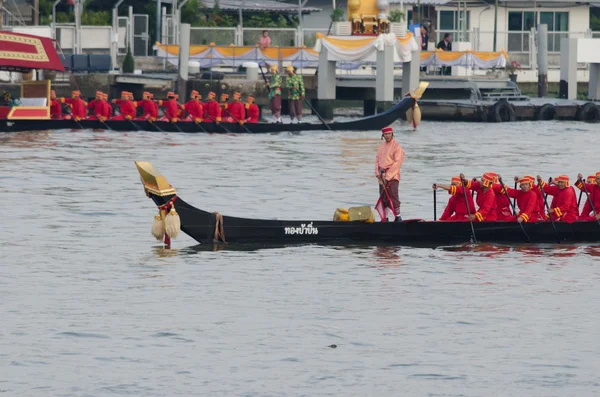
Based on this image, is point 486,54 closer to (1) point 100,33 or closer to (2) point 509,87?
(2) point 509,87

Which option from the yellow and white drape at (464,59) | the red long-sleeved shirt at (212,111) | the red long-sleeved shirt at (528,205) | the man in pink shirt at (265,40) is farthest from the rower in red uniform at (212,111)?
the red long-sleeved shirt at (528,205)

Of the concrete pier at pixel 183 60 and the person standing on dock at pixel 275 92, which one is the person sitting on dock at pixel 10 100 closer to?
the concrete pier at pixel 183 60

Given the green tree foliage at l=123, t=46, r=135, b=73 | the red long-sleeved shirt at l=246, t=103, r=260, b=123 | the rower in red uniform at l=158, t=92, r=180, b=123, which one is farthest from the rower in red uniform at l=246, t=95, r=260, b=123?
the green tree foliage at l=123, t=46, r=135, b=73

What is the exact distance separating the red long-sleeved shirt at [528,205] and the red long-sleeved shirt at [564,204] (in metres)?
0.27

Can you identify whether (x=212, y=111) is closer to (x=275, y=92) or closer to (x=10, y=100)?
(x=275, y=92)

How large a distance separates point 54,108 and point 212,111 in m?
5.05

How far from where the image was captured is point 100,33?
57.1 metres

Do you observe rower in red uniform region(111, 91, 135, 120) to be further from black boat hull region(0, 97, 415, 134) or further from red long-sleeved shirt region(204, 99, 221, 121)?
red long-sleeved shirt region(204, 99, 221, 121)

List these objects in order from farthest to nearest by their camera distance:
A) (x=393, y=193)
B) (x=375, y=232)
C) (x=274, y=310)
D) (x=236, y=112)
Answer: (x=236, y=112)
(x=393, y=193)
(x=375, y=232)
(x=274, y=310)

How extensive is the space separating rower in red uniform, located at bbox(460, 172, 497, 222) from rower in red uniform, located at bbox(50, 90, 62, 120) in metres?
24.4

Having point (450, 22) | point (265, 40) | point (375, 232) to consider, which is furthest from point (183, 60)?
point (375, 232)

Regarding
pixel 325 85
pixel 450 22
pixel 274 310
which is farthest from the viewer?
pixel 450 22

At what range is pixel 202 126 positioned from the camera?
46.2 meters

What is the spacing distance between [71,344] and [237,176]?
62.2 feet
